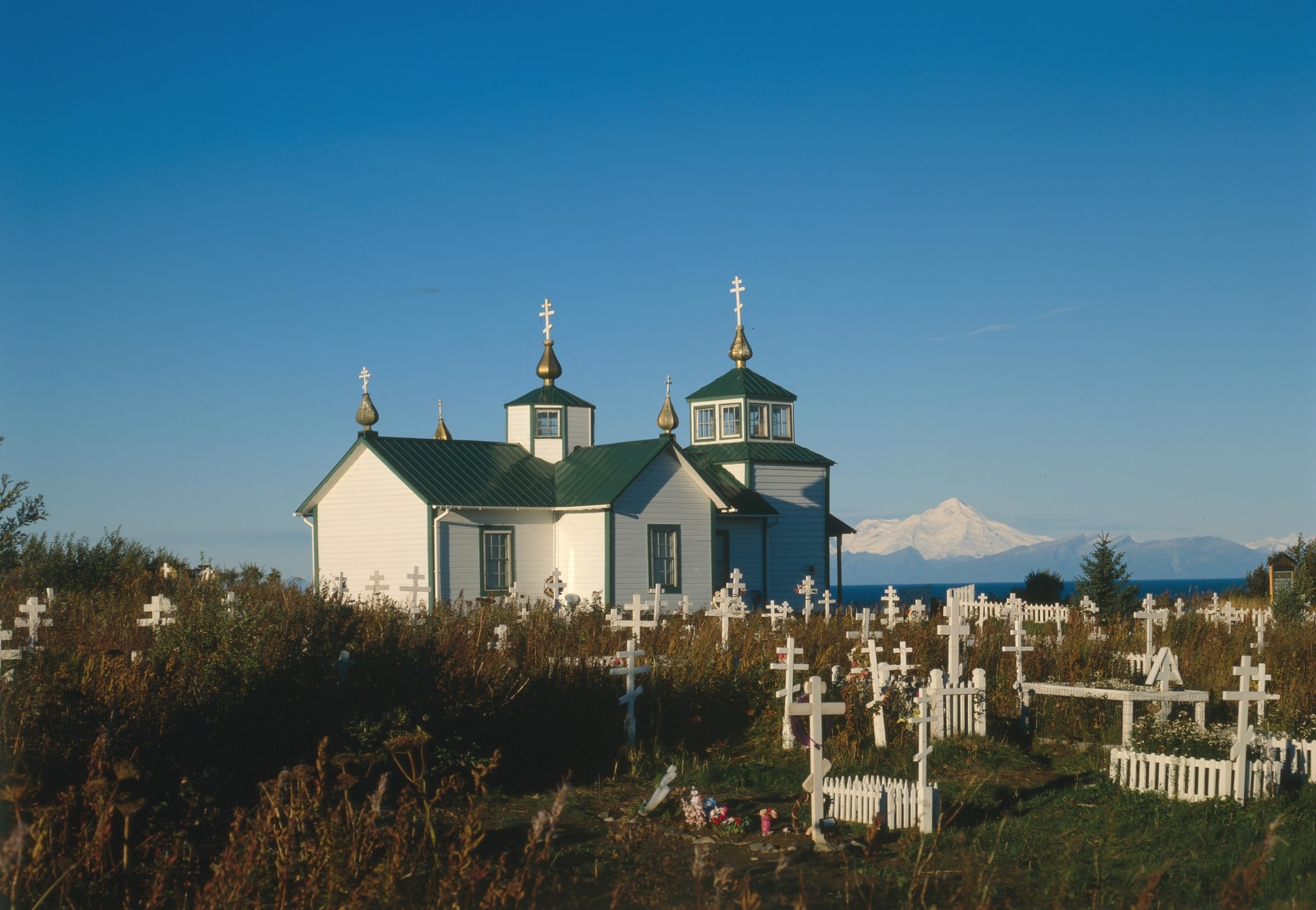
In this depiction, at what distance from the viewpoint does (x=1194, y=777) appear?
11.0 meters

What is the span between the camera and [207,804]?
27.2ft

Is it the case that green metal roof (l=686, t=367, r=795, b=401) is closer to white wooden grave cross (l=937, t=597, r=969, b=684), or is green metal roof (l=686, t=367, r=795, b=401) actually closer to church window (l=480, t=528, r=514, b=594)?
church window (l=480, t=528, r=514, b=594)

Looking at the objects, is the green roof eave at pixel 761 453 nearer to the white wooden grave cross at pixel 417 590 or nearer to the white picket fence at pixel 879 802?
the white wooden grave cross at pixel 417 590

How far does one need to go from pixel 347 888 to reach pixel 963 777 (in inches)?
286

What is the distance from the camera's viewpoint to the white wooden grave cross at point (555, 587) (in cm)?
2472

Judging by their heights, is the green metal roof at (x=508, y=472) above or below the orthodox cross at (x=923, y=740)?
above

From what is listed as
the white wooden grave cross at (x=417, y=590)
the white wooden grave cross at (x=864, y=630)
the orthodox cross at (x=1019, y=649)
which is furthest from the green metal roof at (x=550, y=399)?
the orthodox cross at (x=1019, y=649)

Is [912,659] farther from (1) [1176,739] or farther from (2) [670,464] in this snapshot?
(2) [670,464]

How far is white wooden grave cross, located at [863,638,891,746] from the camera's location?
13445 mm

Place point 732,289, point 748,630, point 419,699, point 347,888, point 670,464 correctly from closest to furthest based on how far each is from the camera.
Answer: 1. point 347,888
2. point 419,699
3. point 748,630
4. point 670,464
5. point 732,289

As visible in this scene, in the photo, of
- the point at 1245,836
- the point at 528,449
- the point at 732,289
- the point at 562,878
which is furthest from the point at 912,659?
the point at 732,289

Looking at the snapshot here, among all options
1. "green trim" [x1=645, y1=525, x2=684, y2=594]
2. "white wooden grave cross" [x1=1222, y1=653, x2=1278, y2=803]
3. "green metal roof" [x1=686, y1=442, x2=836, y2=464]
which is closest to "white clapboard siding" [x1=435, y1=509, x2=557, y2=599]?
"green trim" [x1=645, y1=525, x2=684, y2=594]

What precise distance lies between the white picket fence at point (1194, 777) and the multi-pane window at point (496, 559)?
1910cm

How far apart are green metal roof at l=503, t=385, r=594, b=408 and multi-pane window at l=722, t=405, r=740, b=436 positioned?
13.2ft
